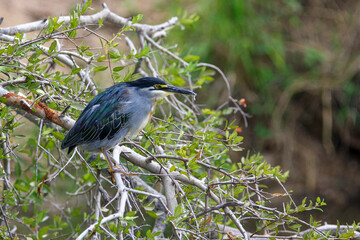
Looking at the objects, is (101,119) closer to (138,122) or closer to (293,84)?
(138,122)

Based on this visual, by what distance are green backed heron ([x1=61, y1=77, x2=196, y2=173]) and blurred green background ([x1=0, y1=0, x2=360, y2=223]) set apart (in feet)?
10.4

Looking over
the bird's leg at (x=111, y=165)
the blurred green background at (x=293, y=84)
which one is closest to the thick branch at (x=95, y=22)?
the bird's leg at (x=111, y=165)

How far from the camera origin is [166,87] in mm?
2551

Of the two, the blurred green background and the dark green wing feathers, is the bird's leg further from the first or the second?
the blurred green background

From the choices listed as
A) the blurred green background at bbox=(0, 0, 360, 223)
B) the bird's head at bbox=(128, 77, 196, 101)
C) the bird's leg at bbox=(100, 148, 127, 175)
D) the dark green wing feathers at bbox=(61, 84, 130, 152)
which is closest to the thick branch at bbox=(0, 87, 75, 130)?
the dark green wing feathers at bbox=(61, 84, 130, 152)

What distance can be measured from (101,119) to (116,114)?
0.28 ft

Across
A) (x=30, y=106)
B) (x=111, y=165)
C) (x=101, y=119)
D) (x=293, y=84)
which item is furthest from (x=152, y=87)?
(x=293, y=84)

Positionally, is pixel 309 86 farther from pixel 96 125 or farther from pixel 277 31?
pixel 96 125

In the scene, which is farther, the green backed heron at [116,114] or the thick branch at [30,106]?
the green backed heron at [116,114]

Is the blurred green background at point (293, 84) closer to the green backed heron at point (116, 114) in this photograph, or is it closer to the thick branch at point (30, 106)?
the green backed heron at point (116, 114)

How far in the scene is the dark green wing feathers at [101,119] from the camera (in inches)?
94.3

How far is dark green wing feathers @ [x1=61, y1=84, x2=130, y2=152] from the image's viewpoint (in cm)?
240

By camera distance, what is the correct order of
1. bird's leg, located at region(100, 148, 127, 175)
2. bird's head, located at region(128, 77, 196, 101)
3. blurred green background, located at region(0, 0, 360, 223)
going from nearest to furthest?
bird's leg, located at region(100, 148, 127, 175)
bird's head, located at region(128, 77, 196, 101)
blurred green background, located at region(0, 0, 360, 223)

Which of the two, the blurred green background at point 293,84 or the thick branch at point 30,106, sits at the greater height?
the thick branch at point 30,106
